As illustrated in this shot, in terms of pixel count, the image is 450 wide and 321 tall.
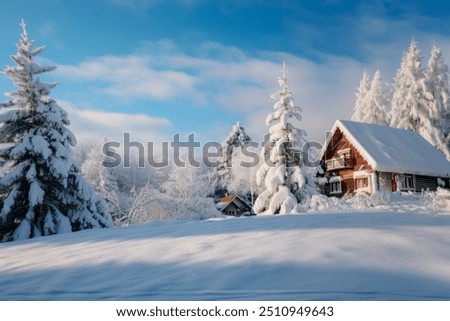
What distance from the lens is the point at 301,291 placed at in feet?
14.0

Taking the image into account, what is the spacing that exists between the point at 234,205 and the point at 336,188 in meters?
16.4

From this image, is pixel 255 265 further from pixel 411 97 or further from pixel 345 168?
pixel 411 97

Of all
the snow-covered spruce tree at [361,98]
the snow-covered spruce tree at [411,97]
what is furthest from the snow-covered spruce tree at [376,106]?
the snow-covered spruce tree at [411,97]

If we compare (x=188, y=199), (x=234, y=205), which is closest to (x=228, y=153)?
(x=234, y=205)

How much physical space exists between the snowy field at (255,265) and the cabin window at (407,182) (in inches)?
823

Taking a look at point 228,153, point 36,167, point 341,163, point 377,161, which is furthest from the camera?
point 228,153

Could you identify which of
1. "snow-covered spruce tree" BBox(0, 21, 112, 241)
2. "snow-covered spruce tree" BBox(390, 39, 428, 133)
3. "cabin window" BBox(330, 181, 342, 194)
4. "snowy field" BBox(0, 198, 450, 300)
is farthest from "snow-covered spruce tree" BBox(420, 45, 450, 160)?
"snow-covered spruce tree" BBox(0, 21, 112, 241)

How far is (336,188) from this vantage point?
3042 centimetres

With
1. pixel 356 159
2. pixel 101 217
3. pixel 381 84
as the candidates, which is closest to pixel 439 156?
pixel 356 159

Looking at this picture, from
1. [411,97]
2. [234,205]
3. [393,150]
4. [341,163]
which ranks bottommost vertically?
[234,205]

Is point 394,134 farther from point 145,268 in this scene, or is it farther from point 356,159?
point 145,268

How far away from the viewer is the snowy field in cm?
435

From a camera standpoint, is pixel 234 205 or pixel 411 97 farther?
pixel 234 205

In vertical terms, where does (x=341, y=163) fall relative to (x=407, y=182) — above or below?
above
